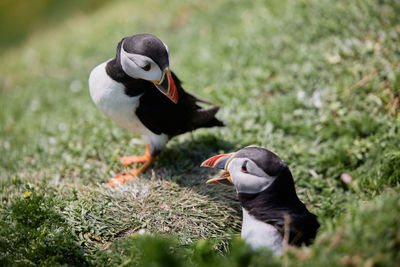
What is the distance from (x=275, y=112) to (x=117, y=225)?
8.55ft

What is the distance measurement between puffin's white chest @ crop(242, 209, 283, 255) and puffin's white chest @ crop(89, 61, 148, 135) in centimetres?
154

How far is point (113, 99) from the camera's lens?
339 cm

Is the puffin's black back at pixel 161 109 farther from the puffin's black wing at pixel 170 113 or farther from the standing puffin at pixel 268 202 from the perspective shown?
the standing puffin at pixel 268 202

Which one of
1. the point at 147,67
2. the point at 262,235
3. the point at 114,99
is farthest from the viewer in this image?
the point at 114,99

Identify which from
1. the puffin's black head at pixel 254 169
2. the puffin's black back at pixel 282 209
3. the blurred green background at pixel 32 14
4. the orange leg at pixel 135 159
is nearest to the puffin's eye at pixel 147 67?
the puffin's black head at pixel 254 169

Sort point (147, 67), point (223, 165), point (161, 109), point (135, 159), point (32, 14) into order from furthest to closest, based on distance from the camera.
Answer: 1. point (32, 14)
2. point (135, 159)
3. point (161, 109)
4. point (147, 67)
5. point (223, 165)

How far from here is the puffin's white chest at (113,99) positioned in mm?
3377

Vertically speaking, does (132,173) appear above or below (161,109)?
below

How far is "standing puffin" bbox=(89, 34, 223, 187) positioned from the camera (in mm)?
3027

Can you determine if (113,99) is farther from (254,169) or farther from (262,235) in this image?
(262,235)

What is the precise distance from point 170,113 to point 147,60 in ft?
2.41

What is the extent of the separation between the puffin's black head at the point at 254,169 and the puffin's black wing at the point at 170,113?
1022 millimetres

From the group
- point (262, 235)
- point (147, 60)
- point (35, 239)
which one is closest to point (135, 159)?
point (147, 60)

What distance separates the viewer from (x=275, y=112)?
471 cm
